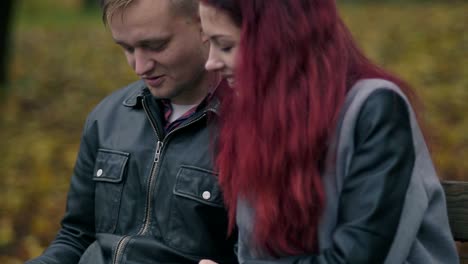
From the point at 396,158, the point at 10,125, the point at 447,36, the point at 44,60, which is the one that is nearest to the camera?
the point at 396,158

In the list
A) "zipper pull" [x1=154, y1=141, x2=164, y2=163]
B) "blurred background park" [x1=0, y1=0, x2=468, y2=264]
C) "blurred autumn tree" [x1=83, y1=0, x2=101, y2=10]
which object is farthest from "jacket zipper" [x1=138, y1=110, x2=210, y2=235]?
"blurred autumn tree" [x1=83, y1=0, x2=101, y2=10]

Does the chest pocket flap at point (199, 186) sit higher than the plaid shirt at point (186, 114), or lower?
lower

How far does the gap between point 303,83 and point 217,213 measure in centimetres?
63

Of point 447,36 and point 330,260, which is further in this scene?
point 447,36

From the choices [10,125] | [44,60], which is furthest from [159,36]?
[44,60]

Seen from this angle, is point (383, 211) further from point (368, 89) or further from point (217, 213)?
point (217, 213)

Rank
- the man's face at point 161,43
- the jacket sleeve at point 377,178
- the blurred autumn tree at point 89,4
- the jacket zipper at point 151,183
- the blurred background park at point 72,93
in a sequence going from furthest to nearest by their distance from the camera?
the blurred autumn tree at point 89,4 → the blurred background park at point 72,93 → the jacket zipper at point 151,183 → the man's face at point 161,43 → the jacket sleeve at point 377,178

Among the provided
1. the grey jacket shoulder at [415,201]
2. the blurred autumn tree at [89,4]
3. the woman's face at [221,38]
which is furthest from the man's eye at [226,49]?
the blurred autumn tree at [89,4]

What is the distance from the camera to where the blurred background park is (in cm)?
606

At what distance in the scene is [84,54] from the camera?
14.0 m

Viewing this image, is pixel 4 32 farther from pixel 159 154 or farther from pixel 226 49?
pixel 226 49

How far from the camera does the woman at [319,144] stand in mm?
2260

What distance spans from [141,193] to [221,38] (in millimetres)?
754

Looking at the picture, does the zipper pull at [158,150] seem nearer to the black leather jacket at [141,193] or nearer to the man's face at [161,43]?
the black leather jacket at [141,193]
